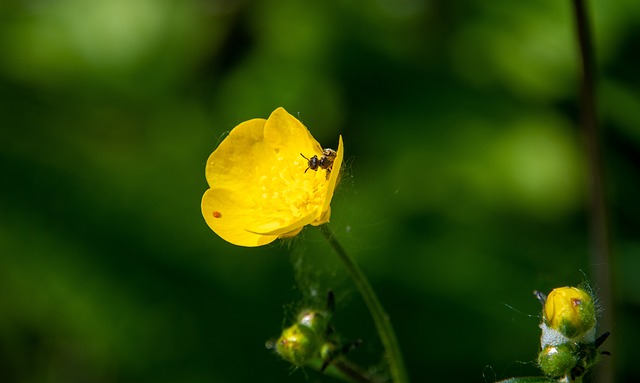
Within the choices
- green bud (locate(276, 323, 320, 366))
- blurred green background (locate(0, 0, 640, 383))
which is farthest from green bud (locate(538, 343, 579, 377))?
blurred green background (locate(0, 0, 640, 383))

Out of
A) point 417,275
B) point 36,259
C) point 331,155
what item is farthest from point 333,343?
point 36,259

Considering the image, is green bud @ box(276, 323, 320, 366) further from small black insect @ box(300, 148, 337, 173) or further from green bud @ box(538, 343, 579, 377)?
green bud @ box(538, 343, 579, 377)

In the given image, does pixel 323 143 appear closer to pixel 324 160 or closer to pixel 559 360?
pixel 324 160

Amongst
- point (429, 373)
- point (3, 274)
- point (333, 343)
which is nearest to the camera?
point (333, 343)

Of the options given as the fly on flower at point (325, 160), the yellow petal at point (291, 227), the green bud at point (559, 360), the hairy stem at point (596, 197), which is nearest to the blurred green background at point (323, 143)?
the hairy stem at point (596, 197)

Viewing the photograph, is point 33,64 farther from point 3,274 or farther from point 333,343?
point 333,343

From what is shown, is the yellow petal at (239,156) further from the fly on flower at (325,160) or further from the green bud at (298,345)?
the green bud at (298,345)
